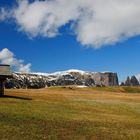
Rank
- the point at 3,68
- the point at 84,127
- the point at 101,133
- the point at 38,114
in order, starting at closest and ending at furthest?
the point at 101,133 < the point at 84,127 < the point at 38,114 < the point at 3,68

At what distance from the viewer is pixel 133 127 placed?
3828cm

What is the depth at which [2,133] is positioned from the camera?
95.8 ft

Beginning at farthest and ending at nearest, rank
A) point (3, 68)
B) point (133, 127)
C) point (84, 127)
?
1. point (3, 68)
2. point (133, 127)
3. point (84, 127)

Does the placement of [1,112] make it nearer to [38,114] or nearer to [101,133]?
[38,114]

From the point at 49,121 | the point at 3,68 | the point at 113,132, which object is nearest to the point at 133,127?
the point at 113,132

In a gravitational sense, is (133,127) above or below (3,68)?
below

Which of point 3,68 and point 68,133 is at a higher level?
point 3,68

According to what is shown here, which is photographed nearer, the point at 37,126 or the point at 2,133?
the point at 2,133

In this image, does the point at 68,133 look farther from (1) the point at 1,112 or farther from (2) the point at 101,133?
(1) the point at 1,112

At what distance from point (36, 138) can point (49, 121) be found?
8564mm

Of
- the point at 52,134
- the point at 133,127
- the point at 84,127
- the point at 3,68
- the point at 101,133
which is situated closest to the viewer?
the point at 52,134

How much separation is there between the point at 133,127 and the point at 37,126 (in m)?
10.4

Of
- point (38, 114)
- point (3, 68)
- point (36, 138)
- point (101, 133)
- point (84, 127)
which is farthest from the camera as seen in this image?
point (3, 68)

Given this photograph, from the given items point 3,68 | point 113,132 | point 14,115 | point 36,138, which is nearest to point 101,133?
point 113,132
